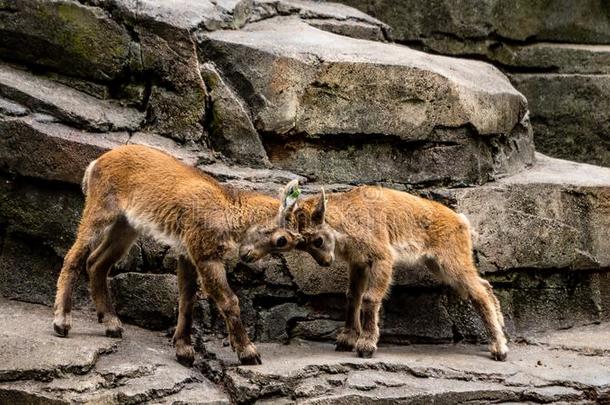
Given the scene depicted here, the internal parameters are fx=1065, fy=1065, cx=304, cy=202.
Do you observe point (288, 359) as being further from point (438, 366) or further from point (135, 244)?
point (135, 244)

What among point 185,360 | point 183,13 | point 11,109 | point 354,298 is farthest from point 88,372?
point 183,13

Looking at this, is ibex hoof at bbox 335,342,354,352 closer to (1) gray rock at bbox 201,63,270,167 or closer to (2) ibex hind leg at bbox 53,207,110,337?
(1) gray rock at bbox 201,63,270,167

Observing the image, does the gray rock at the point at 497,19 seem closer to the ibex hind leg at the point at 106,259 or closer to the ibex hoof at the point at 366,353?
the ibex hind leg at the point at 106,259

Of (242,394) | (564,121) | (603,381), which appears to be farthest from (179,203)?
(564,121)

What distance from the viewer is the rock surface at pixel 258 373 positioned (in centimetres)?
773

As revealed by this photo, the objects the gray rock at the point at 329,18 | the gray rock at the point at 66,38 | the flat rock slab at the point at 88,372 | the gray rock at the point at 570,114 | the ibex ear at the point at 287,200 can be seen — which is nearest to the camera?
the flat rock slab at the point at 88,372

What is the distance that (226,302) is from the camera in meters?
8.38

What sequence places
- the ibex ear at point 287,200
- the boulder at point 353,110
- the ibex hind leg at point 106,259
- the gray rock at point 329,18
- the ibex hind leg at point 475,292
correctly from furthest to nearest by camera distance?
the gray rock at point 329,18 < the boulder at point 353,110 < the ibex hind leg at point 475,292 < the ibex hind leg at point 106,259 < the ibex ear at point 287,200

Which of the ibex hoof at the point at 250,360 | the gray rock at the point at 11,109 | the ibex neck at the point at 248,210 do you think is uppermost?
the gray rock at the point at 11,109

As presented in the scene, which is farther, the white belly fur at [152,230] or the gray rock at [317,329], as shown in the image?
the gray rock at [317,329]

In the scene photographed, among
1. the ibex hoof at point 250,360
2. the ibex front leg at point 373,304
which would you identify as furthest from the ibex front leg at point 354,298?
the ibex hoof at point 250,360

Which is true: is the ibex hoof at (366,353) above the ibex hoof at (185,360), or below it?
above

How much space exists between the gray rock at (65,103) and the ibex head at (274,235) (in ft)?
6.32

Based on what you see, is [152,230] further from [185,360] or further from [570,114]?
[570,114]
